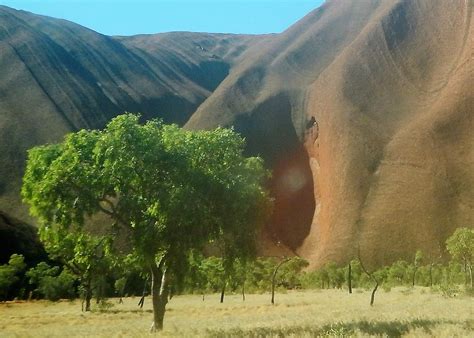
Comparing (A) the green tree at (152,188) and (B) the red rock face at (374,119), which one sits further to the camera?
(B) the red rock face at (374,119)

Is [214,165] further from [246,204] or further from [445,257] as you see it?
[445,257]

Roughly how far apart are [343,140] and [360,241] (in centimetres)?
2894

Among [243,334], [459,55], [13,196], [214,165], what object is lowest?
[243,334]

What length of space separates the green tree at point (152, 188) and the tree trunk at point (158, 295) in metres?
0.04

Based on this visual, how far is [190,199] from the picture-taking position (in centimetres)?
1973

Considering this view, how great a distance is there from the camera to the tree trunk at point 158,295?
21891 mm

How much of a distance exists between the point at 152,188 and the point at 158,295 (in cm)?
445

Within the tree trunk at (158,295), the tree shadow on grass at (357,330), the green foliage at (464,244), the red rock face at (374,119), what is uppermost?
the red rock face at (374,119)

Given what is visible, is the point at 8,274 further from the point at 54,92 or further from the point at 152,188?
the point at 54,92

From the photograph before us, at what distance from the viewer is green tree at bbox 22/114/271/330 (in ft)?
64.8

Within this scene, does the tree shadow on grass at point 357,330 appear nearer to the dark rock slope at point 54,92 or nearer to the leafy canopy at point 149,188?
the leafy canopy at point 149,188

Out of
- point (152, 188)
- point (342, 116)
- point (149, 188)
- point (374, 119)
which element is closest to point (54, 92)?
point (342, 116)

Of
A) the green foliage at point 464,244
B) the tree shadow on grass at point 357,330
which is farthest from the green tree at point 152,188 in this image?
the green foliage at point 464,244

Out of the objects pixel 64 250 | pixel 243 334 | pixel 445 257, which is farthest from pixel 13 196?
pixel 243 334
